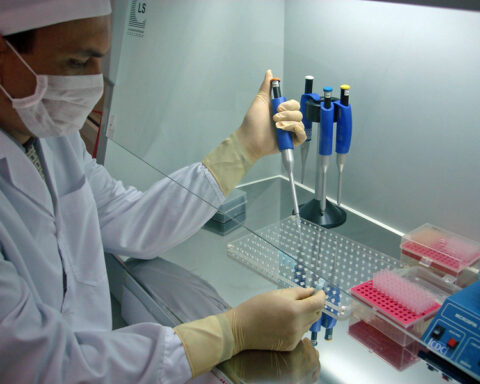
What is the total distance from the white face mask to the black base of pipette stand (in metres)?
0.58

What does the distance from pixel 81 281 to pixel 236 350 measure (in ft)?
1.53

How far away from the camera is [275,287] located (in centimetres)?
122

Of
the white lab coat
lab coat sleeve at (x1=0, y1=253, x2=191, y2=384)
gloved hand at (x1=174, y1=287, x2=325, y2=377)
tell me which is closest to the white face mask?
the white lab coat

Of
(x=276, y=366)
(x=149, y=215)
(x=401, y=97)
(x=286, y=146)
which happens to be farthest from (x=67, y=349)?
(x=401, y=97)

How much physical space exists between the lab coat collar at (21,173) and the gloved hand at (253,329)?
0.45 meters

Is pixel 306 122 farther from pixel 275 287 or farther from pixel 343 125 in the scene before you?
pixel 275 287

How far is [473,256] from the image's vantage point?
1060 millimetres

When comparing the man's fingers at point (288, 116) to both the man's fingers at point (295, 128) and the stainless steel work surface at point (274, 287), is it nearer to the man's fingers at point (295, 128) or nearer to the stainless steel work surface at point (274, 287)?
the man's fingers at point (295, 128)

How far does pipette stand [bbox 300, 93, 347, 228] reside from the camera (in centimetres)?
120

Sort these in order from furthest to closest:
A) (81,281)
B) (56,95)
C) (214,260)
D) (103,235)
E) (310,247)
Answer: (103,235) < (214,260) < (81,281) < (310,247) < (56,95)

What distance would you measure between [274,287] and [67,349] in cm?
51

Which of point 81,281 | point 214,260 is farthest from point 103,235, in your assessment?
point 214,260

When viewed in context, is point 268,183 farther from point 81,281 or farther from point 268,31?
point 81,281

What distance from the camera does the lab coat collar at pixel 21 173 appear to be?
1070mm
